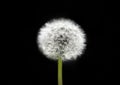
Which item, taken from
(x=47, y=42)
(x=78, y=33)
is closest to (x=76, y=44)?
(x=78, y=33)

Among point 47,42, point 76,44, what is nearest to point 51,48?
point 47,42

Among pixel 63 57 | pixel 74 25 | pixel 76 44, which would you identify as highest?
pixel 74 25

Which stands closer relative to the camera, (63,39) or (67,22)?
(63,39)

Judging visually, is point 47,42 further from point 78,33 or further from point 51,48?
point 78,33

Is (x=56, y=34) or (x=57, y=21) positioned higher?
(x=57, y=21)
